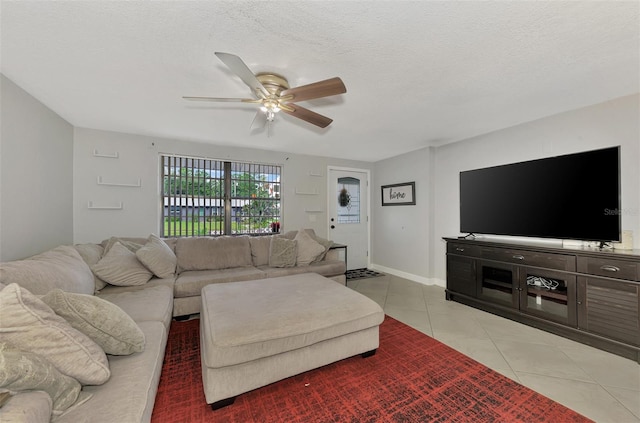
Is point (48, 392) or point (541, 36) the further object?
point (541, 36)

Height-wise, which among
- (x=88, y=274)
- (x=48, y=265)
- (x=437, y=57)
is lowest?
(x=88, y=274)

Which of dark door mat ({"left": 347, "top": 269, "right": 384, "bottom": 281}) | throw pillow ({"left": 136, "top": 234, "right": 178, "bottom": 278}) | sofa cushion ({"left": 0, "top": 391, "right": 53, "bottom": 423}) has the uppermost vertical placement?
throw pillow ({"left": 136, "top": 234, "right": 178, "bottom": 278})

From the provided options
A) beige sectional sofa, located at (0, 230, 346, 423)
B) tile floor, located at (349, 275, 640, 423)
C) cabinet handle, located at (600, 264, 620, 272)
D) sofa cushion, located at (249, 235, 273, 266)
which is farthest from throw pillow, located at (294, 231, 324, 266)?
cabinet handle, located at (600, 264, 620, 272)

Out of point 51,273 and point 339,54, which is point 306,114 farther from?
point 51,273

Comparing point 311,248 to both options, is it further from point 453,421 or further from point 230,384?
point 453,421

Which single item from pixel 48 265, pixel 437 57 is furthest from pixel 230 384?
pixel 437 57

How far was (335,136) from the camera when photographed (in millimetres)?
3641

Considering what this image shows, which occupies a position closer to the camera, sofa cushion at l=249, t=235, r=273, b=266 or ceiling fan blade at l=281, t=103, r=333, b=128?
ceiling fan blade at l=281, t=103, r=333, b=128

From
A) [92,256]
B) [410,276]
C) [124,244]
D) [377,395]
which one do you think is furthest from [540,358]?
[124,244]

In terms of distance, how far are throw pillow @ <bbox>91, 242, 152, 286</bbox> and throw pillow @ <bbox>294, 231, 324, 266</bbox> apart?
5.83ft

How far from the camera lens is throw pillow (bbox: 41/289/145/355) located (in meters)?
1.16

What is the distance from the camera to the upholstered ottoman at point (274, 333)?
4.99 feet

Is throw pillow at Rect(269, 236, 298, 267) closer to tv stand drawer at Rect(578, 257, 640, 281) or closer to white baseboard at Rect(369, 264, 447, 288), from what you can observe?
white baseboard at Rect(369, 264, 447, 288)

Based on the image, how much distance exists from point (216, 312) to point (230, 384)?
48cm
